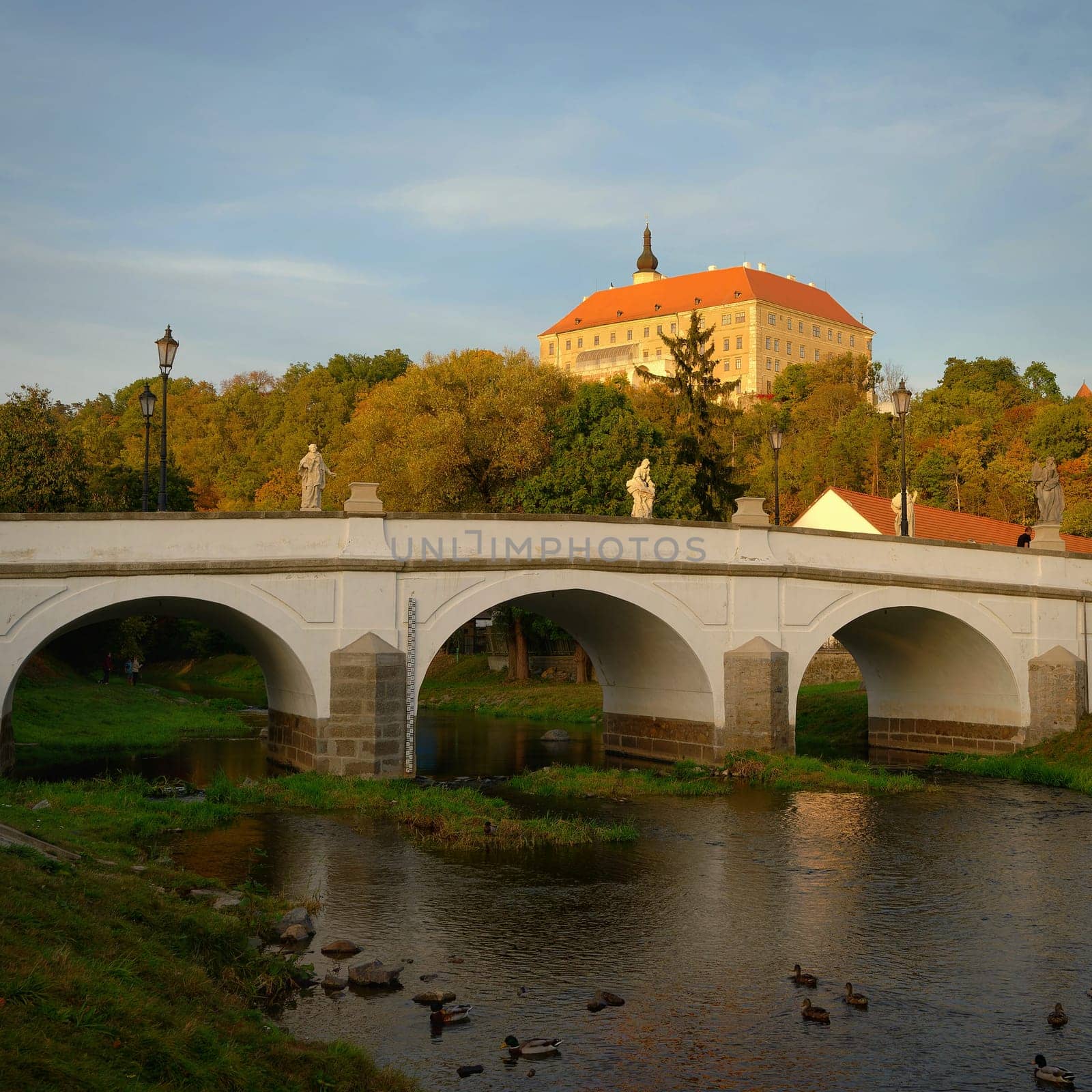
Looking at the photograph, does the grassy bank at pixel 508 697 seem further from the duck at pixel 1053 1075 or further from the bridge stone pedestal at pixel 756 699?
the duck at pixel 1053 1075

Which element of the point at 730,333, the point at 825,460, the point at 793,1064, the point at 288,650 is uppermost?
the point at 730,333

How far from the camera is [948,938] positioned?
11906 mm

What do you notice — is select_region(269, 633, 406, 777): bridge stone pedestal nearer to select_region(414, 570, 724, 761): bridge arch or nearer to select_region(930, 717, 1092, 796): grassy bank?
select_region(414, 570, 724, 761): bridge arch

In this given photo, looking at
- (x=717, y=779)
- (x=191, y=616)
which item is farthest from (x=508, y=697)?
(x=717, y=779)

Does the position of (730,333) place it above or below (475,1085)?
above

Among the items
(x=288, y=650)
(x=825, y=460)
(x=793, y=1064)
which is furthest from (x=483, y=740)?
(x=825, y=460)

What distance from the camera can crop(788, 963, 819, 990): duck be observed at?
33.8 ft

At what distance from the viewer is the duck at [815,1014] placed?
9.39 metres

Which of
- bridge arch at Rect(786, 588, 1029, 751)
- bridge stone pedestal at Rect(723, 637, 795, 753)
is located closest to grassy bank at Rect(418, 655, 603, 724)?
bridge arch at Rect(786, 588, 1029, 751)

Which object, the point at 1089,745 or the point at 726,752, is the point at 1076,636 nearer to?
the point at 1089,745

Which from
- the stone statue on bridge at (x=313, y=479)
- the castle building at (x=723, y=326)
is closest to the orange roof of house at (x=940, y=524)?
the stone statue on bridge at (x=313, y=479)

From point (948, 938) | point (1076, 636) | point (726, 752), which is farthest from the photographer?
point (1076, 636)

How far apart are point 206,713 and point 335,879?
2121 cm

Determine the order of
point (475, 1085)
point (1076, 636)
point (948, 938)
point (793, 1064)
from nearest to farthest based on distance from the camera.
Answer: point (475, 1085) → point (793, 1064) → point (948, 938) → point (1076, 636)
